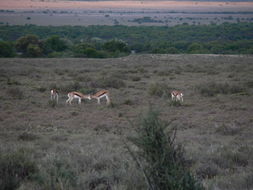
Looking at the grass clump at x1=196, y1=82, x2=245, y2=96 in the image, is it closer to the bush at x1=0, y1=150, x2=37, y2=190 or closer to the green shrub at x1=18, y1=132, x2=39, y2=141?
the green shrub at x1=18, y1=132, x2=39, y2=141

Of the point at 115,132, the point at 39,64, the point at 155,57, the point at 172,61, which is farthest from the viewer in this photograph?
the point at 155,57

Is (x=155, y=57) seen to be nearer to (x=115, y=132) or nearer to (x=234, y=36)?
(x=115, y=132)

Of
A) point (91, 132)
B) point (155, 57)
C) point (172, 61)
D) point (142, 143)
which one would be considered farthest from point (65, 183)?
point (155, 57)

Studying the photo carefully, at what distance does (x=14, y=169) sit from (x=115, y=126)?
20.6 feet

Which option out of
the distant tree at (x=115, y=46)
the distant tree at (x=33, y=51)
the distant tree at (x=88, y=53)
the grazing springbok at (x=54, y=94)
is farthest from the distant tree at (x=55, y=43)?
the grazing springbok at (x=54, y=94)

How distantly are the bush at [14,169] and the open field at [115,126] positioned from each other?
177 mm

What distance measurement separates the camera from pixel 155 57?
4144cm

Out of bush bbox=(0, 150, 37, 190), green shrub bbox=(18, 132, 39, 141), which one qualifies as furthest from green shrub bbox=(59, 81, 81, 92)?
bush bbox=(0, 150, 37, 190)

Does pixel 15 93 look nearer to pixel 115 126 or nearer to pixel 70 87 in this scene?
pixel 70 87

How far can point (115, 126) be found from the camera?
1244cm

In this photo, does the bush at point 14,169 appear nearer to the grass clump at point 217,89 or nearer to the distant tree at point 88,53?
the grass clump at point 217,89

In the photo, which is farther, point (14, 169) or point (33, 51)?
point (33, 51)

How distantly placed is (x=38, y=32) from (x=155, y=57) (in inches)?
1581

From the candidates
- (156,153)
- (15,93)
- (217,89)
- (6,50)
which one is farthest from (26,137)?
(6,50)
